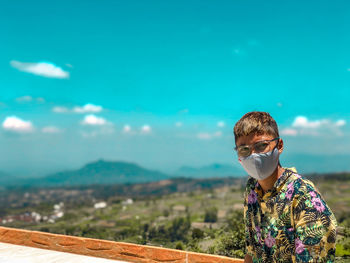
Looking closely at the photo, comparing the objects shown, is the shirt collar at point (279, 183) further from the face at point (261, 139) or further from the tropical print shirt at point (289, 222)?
the face at point (261, 139)

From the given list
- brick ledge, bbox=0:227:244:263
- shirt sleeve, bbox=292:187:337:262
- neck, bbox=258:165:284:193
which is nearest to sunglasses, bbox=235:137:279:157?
neck, bbox=258:165:284:193

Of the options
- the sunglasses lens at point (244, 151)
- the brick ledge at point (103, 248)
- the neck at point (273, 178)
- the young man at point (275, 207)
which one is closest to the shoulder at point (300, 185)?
the young man at point (275, 207)

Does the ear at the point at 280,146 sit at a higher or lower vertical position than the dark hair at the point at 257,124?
lower

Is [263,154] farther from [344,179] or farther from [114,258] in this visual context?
[344,179]

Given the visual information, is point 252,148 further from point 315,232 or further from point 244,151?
point 315,232

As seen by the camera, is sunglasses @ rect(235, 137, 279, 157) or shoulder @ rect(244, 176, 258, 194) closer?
sunglasses @ rect(235, 137, 279, 157)

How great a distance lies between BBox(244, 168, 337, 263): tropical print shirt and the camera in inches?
57.4

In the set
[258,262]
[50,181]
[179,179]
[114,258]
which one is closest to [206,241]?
[114,258]

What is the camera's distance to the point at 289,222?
5.15 feet

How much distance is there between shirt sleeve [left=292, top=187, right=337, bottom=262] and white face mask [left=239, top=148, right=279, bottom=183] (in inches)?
10.4

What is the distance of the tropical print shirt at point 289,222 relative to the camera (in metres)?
1.46

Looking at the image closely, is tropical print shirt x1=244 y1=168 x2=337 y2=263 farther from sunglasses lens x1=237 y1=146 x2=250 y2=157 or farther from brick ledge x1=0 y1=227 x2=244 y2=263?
brick ledge x1=0 y1=227 x2=244 y2=263

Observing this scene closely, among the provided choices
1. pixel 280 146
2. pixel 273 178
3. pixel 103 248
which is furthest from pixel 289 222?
pixel 103 248

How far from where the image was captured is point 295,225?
1.53 m
